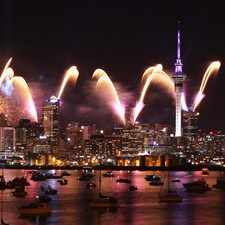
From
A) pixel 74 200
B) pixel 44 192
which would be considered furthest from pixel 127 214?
pixel 44 192

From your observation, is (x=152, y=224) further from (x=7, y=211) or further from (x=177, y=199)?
(x=177, y=199)

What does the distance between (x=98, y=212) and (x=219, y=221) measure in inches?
440

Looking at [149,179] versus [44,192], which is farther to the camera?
[149,179]

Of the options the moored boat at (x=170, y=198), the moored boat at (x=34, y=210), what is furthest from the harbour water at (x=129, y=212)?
the moored boat at (x=170, y=198)

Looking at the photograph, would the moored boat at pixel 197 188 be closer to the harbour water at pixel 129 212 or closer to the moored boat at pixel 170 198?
the harbour water at pixel 129 212

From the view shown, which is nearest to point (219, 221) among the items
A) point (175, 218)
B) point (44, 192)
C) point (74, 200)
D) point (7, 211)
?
point (175, 218)

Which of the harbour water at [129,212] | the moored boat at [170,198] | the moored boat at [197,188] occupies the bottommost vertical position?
the harbour water at [129,212]

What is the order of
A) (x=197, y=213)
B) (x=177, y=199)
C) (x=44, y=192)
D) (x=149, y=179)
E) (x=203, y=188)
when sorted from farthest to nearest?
(x=149, y=179)
(x=203, y=188)
(x=44, y=192)
(x=177, y=199)
(x=197, y=213)

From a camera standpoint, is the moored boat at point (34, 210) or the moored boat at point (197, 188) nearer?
the moored boat at point (34, 210)

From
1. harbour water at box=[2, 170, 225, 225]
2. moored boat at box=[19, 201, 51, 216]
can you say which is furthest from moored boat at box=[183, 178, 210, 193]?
moored boat at box=[19, 201, 51, 216]

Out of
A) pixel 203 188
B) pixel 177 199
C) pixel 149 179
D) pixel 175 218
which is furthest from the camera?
pixel 149 179

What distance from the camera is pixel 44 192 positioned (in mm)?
87875

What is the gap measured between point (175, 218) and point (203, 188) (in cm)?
3755

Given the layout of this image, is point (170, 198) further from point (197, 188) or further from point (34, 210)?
point (34, 210)
